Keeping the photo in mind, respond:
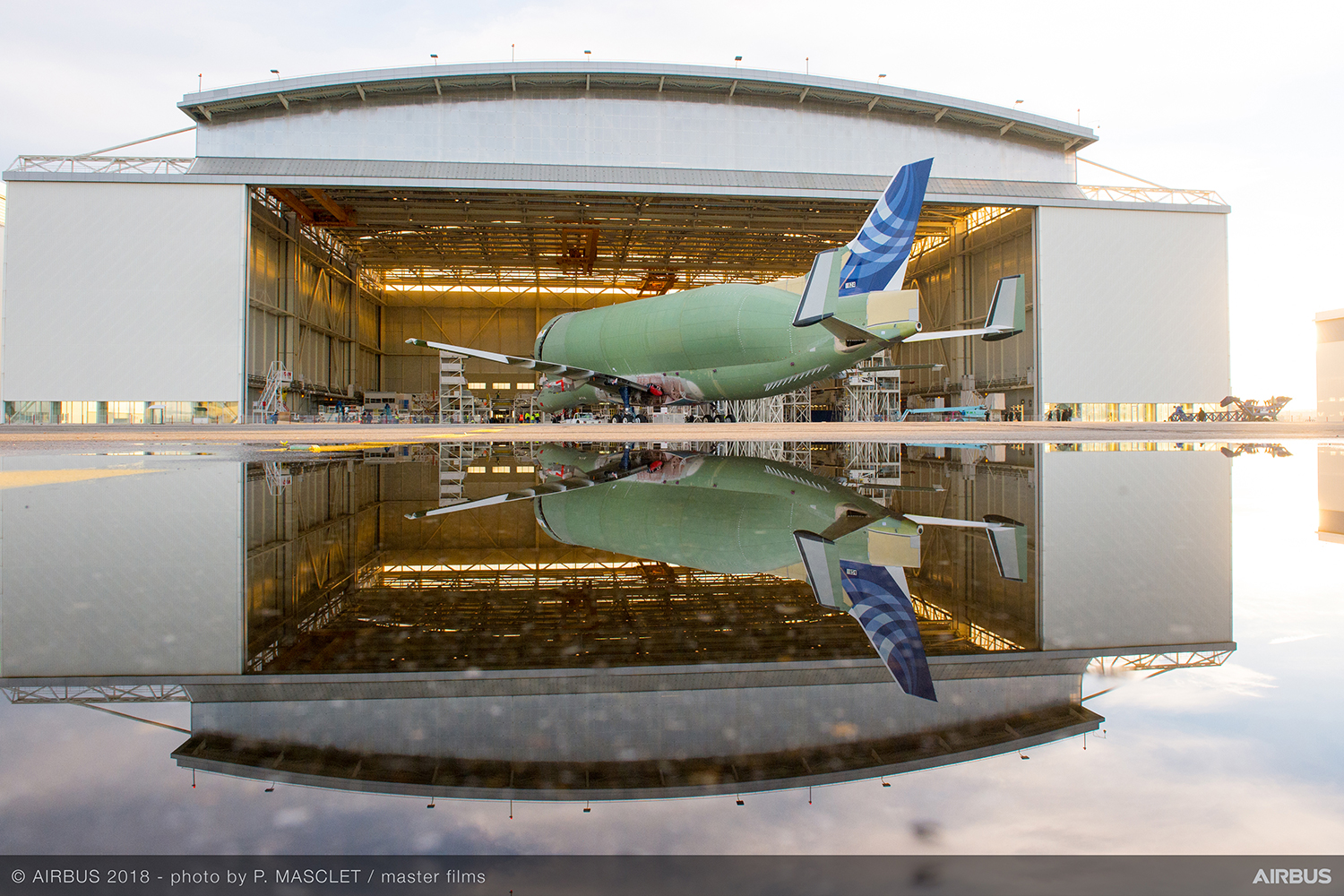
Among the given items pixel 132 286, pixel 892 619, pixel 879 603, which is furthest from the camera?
pixel 132 286

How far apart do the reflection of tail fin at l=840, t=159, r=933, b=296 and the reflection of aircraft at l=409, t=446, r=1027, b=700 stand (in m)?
18.7

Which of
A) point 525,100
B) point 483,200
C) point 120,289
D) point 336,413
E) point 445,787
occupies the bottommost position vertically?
point 445,787

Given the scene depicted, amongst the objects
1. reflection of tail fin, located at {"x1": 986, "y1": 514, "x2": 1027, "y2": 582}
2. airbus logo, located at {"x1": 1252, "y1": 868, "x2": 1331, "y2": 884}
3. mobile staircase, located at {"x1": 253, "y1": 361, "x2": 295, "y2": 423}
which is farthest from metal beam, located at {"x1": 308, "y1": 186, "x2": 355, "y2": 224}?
airbus logo, located at {"x1": 1252, "y1": 868, "x2": 1331, "y2": 884}

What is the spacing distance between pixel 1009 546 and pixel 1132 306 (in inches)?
1698

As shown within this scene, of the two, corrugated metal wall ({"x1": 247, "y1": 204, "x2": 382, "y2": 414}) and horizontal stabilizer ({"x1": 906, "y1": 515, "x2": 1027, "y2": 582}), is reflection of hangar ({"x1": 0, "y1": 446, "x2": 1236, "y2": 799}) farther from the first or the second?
corrugated metal wall ({"x1": 247, "y1": 204, "x2": 382, "y2": 414})

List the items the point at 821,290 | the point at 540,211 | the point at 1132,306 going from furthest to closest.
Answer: the point at 540,211
the point at 1132,306
the point at 821,290

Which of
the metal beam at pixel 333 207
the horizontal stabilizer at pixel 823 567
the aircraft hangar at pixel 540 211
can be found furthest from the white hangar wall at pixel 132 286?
the horizontal stabilizer at pixel 823 567

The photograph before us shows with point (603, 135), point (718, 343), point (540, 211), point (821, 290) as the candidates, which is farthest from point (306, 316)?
point (821, 290)

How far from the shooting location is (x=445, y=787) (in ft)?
4.75

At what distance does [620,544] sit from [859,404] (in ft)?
157

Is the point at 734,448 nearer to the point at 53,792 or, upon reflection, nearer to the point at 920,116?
the point at 53,792

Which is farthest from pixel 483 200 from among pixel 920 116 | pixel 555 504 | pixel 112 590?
pixel 112 590

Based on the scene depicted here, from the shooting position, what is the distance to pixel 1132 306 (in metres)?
40.3

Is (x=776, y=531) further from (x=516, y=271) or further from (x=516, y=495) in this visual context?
(x=516, y=271)
